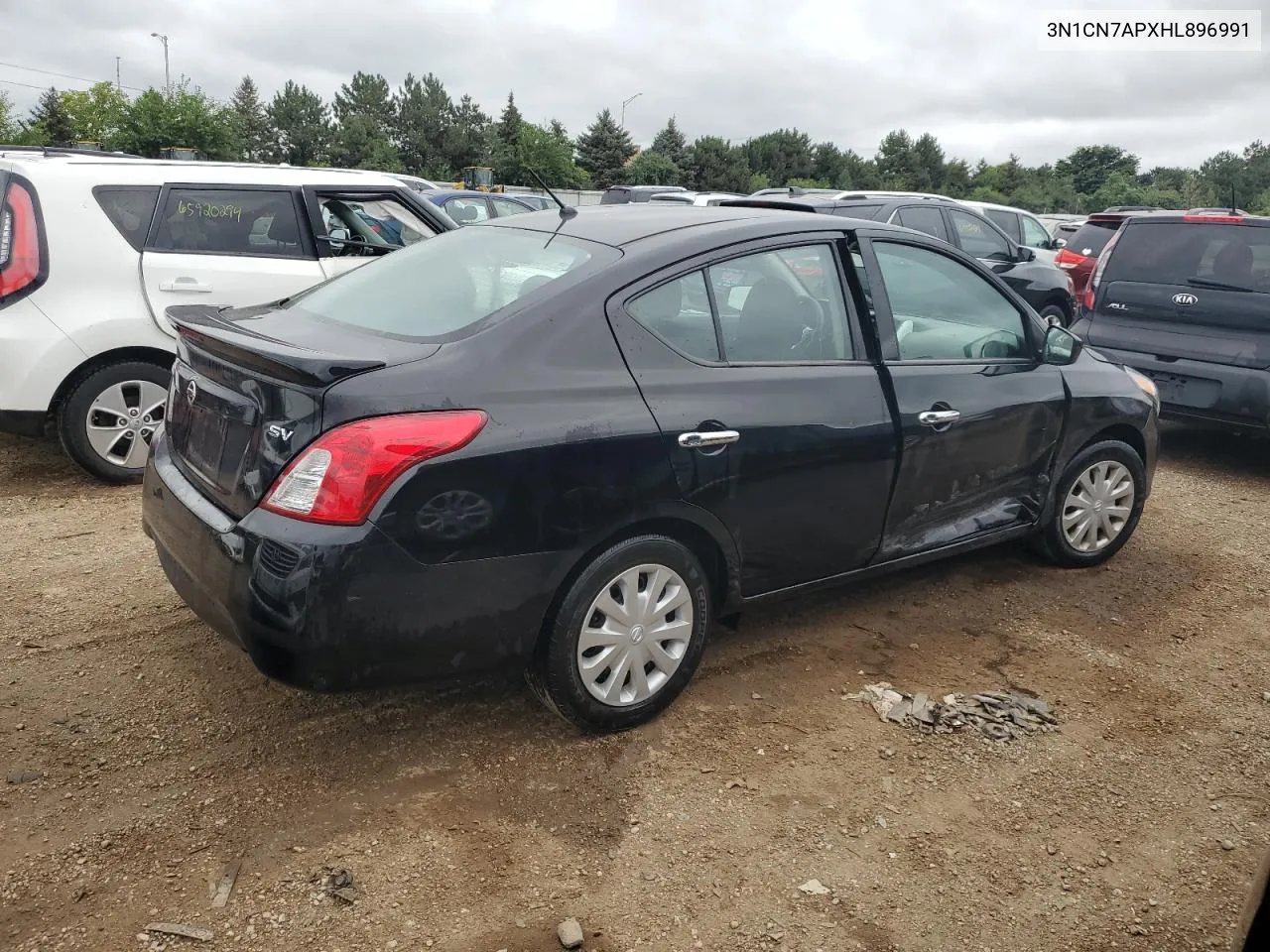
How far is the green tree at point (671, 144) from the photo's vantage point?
74.4 meters

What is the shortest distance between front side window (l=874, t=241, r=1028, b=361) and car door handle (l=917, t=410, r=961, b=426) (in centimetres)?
22

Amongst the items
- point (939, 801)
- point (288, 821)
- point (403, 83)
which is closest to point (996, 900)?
point (939, 801)

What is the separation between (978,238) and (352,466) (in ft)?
29.7

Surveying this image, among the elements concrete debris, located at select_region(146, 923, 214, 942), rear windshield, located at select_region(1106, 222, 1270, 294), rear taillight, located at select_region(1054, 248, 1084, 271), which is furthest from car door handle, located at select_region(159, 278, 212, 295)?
rear taillight, located at select_region(1054, 248, 1084, 271)

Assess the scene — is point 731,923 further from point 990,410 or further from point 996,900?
point 990,410

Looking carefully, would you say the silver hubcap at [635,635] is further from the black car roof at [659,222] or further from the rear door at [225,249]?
the rear door at [225,249]

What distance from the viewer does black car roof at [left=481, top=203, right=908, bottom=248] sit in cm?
350

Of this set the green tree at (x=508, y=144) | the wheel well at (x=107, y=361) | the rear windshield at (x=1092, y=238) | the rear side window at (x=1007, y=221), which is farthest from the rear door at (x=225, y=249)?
the green tree at (x=508, y=144)

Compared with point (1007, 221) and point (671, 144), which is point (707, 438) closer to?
point (1007, 221)

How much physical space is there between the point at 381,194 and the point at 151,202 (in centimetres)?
141

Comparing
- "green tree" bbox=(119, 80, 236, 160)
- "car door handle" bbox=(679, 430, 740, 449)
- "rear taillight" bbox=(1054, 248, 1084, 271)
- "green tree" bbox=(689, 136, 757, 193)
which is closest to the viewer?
"car door handle" bbox=(679, 430, 740, 449)

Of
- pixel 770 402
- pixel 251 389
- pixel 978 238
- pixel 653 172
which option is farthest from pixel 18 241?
pixel 653 172

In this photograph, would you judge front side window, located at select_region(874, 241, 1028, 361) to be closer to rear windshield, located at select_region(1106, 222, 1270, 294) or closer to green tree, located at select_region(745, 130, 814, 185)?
rear windshield, located at select_region(1106, 222, 1270, 294)

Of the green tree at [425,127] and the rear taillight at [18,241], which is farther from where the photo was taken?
the green tree at [425,127]
